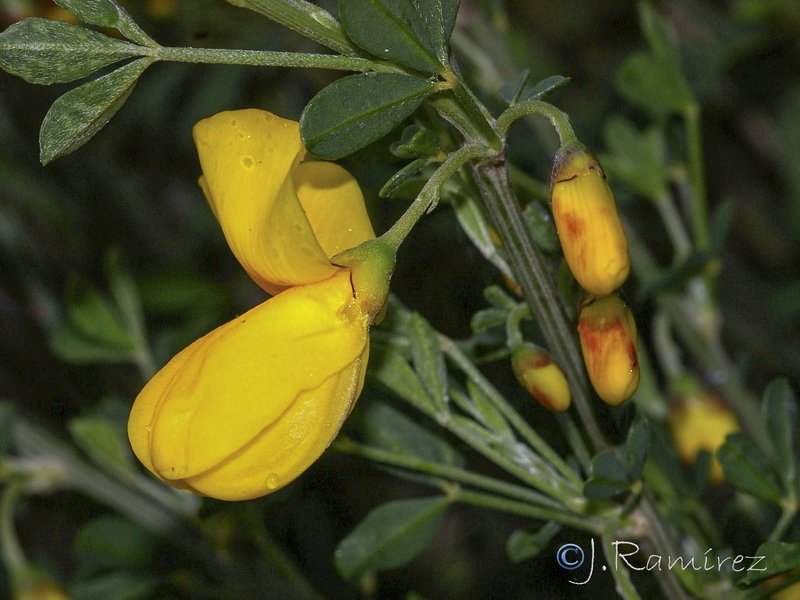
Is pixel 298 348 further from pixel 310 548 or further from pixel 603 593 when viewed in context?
pixel 310 548

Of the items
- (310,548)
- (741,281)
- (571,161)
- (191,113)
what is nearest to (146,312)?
(191,113)

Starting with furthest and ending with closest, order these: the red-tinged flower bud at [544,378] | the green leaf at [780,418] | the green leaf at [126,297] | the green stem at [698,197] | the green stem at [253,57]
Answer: the green leaf at [126,297] → the green stem at [698,197] → the green leaf at [780,418] → the red-tinged flower bud at [544,378] → the green stem at [253,57]

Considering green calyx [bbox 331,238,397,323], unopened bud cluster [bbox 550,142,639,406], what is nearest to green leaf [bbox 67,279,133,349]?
green calyx [bbox 331,238,397,323]

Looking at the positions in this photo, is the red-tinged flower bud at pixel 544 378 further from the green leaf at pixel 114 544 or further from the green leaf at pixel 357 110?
the green leaf at pixel 114 544

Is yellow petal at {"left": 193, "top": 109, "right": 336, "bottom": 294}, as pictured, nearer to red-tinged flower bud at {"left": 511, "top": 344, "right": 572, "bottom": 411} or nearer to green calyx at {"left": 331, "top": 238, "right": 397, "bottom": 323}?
green calyx at {"left": 331, "top": 238, "right": 397, "bottom": 323}

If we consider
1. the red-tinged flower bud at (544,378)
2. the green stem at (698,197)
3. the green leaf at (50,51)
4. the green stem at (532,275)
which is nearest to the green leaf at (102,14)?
the green leaf at (50,51)

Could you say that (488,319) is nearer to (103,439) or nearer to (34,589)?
(103,439)

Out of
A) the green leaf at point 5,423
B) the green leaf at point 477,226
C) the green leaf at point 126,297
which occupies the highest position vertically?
the green leaf at point 477,226
